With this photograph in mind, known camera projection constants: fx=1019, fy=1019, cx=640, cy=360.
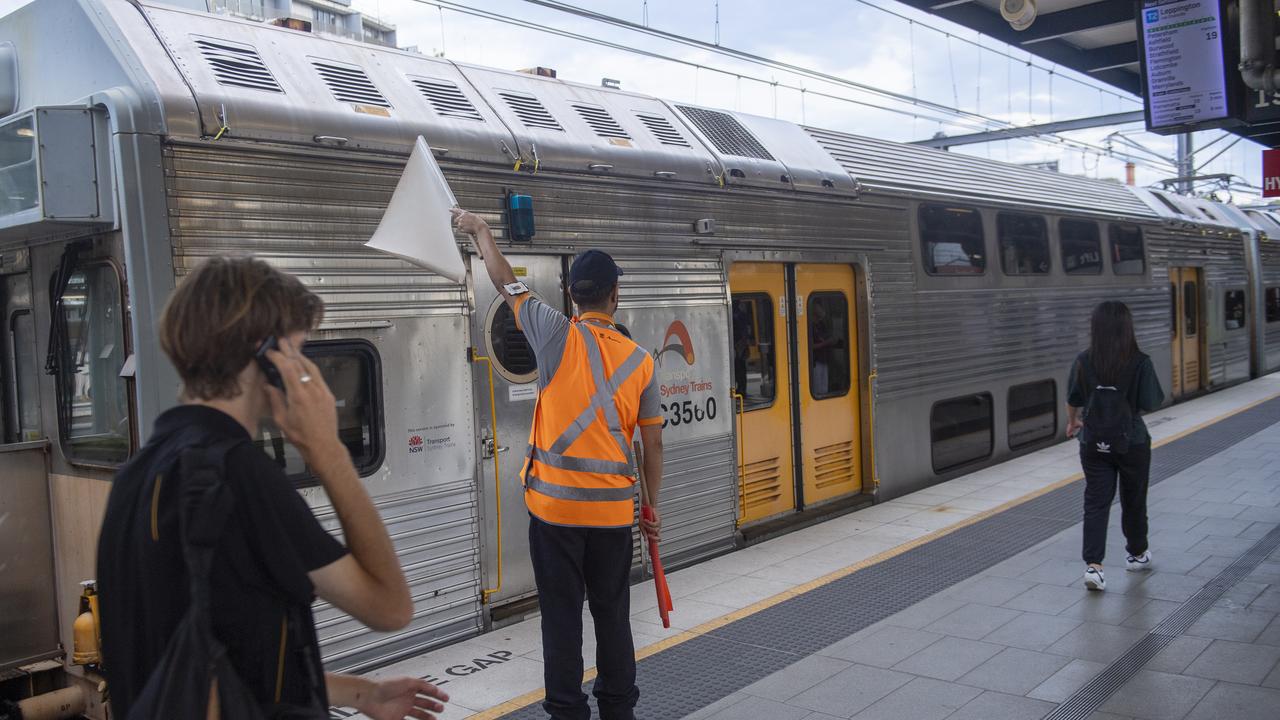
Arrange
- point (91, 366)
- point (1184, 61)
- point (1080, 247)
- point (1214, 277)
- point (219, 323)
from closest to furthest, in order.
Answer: point (219, 323) < point (91, 366) < point (1184, 61) < point (1080, 247) < point (1214, 277)

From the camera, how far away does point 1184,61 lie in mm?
7621

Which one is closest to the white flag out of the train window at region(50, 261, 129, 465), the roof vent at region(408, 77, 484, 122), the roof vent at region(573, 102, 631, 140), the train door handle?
the train window at region(50, 261, 129, 465)

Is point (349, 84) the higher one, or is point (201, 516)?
point (349, 84)

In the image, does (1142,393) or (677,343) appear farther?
(677,343)

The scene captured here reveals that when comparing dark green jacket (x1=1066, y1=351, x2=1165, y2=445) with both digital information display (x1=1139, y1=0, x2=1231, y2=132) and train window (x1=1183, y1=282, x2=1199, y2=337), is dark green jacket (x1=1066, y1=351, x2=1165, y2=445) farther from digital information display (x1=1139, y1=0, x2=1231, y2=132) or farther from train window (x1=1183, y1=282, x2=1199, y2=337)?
train window (x1=1183, y1=282, x2=1199, y2=337)

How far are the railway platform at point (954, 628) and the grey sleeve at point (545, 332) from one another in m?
1.76

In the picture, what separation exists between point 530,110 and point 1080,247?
8543mm

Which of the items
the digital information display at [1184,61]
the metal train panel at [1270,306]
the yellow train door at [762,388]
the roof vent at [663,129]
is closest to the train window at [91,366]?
the roof vent at [663,129]

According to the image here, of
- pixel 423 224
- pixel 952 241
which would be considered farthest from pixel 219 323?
pixel 952 241

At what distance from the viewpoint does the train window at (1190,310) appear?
16.0 meters

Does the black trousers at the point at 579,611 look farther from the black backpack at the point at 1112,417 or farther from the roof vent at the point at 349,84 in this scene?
the black backpack at the point at 1112,417

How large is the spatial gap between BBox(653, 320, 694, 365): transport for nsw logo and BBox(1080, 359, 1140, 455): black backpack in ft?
8.41

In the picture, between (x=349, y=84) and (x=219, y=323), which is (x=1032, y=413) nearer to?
(x=349, y=84)

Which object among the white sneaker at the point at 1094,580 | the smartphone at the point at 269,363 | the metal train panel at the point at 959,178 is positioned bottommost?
the white sneaker at the point at 1094,580
